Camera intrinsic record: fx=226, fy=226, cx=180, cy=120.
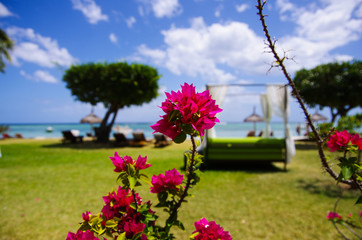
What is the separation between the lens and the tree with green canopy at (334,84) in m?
14.2

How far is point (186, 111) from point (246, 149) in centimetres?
706

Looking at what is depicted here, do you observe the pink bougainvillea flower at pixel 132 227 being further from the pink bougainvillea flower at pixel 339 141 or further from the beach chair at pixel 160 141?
the beach chair at pixel 160 141

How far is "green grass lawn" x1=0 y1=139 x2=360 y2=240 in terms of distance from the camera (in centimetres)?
327

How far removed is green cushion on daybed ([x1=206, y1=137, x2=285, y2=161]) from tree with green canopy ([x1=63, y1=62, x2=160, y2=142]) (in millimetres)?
9765

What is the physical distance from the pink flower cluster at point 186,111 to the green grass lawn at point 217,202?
268cm

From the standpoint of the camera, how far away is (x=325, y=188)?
534 cm

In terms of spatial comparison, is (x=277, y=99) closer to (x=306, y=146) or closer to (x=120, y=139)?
(x=306, y=146)

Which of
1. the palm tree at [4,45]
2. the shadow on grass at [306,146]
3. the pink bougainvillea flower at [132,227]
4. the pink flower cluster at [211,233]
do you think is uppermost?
the palm tree at [4,45]

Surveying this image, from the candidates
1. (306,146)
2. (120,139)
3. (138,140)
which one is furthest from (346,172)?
(306,146)

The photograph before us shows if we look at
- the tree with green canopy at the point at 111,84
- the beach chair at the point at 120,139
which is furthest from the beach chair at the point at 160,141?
the tree with green canopy at the point at 111,84

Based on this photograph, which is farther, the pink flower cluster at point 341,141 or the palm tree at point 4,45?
the palm tree at point 4,45

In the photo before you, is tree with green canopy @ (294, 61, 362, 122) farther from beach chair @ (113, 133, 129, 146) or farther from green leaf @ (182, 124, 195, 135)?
green leaf @ (182, 124, 195, 135)

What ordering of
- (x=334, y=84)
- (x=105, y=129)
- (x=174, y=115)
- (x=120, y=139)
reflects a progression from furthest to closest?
(x=105, y=129)
(x=120, y=139)
(x=334, y=84)
(x=174, y=115)

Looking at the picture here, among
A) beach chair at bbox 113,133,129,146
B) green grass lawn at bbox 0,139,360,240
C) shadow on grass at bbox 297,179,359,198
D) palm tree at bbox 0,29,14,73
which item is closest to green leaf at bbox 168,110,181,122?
green grass lawn at bbox 0,139,360,240
